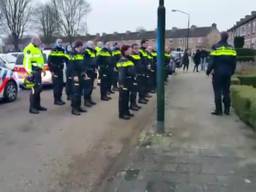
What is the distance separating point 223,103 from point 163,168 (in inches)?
196

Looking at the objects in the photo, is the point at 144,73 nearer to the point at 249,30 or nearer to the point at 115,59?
the point at 115,59

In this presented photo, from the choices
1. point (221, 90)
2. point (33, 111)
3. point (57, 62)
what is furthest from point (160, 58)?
point (57, 62)

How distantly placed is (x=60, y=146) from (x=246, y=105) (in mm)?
3502

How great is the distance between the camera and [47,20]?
77625 mm

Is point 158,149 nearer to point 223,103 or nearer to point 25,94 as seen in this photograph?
point 223,103

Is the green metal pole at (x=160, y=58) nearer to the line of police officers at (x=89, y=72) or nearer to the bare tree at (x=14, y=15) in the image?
the line of police officers at (x=89, y=72)

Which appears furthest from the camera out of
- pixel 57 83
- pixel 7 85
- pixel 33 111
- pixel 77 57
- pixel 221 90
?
pixel 7 85

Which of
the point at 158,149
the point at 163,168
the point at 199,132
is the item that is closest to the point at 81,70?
the point at 199,132

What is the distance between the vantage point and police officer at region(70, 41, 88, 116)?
1073 centimetres

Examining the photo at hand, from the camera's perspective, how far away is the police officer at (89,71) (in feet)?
39.1

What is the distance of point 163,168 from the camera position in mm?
5766

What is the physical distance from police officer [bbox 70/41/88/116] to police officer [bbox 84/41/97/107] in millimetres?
467

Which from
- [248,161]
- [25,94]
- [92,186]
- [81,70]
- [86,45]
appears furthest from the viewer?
[25,94]

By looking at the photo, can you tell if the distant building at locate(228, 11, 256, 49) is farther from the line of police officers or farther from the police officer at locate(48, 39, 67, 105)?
the police officer at locate(48, 39, 67, 105)
